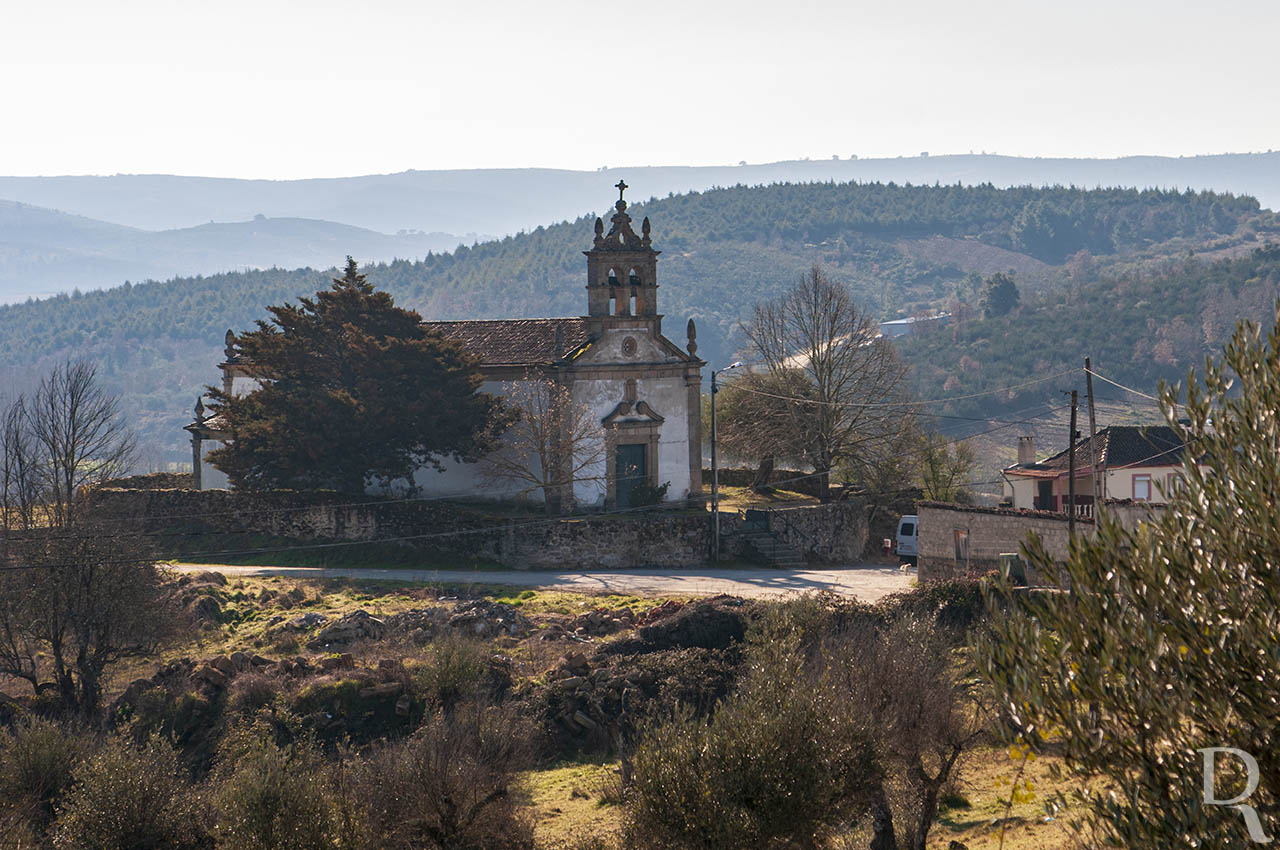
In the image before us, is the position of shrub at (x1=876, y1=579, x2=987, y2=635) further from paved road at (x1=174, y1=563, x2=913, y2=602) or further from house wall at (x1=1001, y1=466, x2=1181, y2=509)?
house wall at (x1=1001, y1=466, x2=1181, y2=509)

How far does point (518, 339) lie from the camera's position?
48656mm

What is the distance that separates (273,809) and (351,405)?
25561 mm

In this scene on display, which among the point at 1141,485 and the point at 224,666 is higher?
the point at 1141,485

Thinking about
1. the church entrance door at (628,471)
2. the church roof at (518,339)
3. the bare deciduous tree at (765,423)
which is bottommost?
the church entrance door at (628,471)

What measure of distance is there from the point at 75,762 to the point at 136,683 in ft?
18.4

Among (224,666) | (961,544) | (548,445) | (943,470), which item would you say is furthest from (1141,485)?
(224,666)

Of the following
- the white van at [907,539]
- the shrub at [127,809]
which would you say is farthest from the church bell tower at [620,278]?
the shrub at [127,809]

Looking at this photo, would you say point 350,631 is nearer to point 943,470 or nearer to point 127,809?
point 127,809

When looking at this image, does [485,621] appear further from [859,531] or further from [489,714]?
[859,531]

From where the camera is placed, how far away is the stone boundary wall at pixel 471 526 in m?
41.6

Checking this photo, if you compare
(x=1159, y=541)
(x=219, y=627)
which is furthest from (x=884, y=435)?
(x=1159, y=541)

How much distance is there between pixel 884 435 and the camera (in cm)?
5478

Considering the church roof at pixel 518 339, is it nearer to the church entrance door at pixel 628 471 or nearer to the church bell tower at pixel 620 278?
the church bell tower at pixel 620 278

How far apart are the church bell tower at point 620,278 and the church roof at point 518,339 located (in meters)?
1.19
